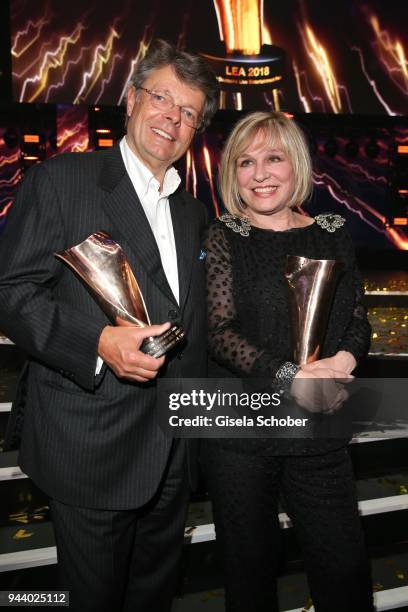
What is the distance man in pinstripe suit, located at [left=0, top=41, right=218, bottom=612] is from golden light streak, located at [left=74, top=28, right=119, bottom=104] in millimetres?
3780

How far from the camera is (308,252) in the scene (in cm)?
146

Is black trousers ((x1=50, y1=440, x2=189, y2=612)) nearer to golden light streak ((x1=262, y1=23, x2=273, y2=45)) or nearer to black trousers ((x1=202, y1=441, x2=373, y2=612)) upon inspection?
black trousers ((x1=202, y1=441, x2=373, y2=612))

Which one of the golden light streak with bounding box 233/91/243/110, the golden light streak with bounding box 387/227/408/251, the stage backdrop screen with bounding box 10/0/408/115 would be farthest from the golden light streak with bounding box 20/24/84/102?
the golden light streak with bounding box 387/227/408/251

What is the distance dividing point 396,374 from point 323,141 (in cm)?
632

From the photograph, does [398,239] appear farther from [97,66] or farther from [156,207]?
[156,207]

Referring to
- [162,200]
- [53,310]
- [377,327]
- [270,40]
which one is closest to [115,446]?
[53,310]

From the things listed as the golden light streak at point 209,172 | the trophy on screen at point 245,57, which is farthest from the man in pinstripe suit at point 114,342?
the golden light streak at point 209,172

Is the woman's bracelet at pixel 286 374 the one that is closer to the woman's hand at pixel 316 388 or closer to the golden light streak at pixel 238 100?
the woman's hand at pixel 316 388

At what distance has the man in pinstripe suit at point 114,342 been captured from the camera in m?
1.15

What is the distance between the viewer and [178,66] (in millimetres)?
1404

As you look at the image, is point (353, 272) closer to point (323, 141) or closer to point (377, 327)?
point (377, 327)

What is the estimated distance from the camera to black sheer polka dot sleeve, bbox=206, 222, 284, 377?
50.6 inches

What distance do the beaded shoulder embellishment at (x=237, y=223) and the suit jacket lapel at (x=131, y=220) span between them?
26 cm

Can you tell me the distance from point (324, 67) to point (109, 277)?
15.9ft
